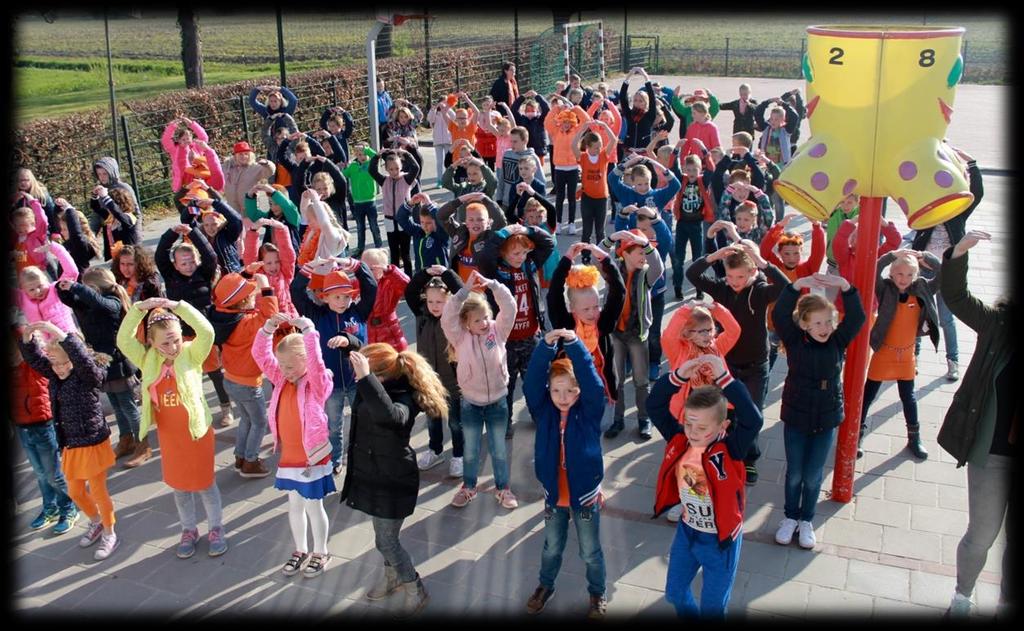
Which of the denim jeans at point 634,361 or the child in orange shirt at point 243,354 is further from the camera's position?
the denim jeans at point 634,361

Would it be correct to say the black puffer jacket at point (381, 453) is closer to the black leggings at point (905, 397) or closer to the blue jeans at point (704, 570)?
the blue jeans at point (704, 570)

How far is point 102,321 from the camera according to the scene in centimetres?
674

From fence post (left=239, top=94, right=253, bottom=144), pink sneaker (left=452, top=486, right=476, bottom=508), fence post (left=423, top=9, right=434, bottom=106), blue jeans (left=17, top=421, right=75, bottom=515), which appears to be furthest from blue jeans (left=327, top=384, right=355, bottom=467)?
fence post (left=423, top=9, right=434, bottom=106)

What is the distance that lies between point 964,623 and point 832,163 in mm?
2731

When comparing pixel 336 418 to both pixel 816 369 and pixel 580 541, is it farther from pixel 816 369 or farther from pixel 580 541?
pixel 816 369

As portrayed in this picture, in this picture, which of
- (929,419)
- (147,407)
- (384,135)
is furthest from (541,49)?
(147,407)

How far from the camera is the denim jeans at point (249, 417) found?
21.5ft

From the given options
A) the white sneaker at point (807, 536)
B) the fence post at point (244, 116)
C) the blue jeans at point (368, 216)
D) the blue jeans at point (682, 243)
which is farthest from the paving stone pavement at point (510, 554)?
the fence post at point (244, 116)

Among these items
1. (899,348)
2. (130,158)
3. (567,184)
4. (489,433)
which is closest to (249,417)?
(489,433)

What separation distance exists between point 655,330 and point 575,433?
3.28 metres

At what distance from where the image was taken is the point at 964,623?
495 cm

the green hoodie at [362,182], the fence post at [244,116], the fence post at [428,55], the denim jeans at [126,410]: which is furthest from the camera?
the fence post at [428,55]

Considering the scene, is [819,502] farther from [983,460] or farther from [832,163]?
[832,163]

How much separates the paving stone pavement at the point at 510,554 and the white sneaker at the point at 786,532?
0.06 meters
